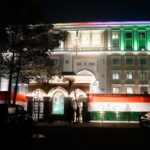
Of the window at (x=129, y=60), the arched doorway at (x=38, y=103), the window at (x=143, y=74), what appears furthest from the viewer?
the window at (x=129, y=60)

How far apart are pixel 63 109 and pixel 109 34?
34.0m

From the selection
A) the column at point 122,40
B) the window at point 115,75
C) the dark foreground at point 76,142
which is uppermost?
the column at point 122,40

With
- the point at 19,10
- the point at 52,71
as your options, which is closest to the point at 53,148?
the point at 19,10

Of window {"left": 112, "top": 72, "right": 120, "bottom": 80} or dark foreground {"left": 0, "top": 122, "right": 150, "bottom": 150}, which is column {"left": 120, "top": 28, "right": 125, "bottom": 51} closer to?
window {"left": 112, "top": 72, "right": 120, "bottom": 80}

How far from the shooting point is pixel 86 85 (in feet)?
122

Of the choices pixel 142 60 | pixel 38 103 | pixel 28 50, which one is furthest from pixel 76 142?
pixel 142 60

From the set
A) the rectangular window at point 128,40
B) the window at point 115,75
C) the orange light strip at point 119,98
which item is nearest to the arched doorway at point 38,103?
the orange light strip at point 119,98

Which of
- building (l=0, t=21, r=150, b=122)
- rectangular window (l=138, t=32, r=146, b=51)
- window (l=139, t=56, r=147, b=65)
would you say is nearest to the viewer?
building (l=0, t=21, r=150, b=122)

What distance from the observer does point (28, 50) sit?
28.0 m

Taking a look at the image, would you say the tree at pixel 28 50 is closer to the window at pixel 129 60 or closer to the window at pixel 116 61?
the window at pixel 116 61

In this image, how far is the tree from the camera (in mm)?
26172

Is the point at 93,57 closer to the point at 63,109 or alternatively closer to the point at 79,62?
the point at 79,62

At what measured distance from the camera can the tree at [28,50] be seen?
26.2 meters

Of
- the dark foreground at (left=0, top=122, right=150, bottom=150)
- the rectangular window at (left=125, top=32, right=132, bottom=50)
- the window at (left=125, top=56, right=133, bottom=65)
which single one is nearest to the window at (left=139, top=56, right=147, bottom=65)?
the window at (left=125, top=56, right=133, bottom=65)
